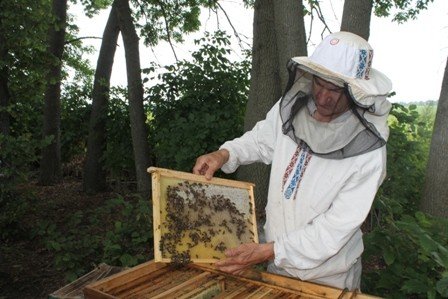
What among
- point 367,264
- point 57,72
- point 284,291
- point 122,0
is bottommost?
point 367,264

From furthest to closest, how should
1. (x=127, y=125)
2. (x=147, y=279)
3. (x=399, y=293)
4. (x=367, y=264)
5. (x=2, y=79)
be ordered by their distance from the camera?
(x=127, y=125), (x=367, y=264), (x=2, y=79), (x=399, y=293), (x=147, y=279)

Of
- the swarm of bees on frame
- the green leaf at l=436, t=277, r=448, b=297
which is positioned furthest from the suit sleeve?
the green leaf at l=436, t=277, r=448, b=297

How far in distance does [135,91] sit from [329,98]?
4.94m

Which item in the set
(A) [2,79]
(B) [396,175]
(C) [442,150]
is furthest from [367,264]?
(A) [2,79]

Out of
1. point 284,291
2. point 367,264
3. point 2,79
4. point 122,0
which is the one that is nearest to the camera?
point 284,291

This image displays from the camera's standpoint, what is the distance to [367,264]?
181 inches

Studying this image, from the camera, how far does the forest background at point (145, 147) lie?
2841 millimetres

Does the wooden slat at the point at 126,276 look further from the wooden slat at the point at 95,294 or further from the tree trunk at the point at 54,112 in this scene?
the tree trunk at the point at 54,112

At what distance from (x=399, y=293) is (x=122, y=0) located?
5.59m

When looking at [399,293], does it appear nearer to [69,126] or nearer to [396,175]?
[396,175]

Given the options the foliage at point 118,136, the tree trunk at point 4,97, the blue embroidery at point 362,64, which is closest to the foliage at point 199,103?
the foliage at point 118,136

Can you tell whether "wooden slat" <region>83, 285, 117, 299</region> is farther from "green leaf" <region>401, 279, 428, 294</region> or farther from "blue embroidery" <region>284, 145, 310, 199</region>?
"green leaf" <region>401, 279, 428, 294</region>

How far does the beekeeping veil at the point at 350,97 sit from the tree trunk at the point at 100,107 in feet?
19.6

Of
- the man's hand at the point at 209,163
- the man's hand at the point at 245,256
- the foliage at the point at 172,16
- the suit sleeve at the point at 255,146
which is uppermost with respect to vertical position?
the foliage at the point at 172,16
